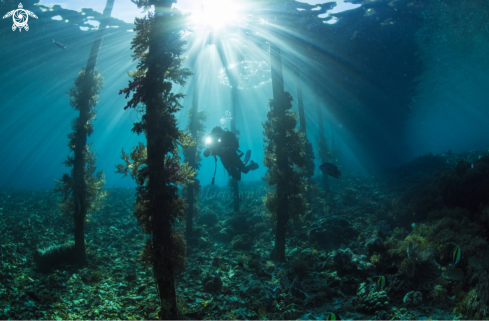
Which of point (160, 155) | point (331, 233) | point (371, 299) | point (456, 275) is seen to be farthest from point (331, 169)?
point (160, 155)

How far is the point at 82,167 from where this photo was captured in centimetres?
847

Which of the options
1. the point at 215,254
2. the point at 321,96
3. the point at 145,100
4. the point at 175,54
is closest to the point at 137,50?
the point at 175,54

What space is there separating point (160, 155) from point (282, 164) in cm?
532

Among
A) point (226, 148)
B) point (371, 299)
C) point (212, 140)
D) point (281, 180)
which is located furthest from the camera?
point (226, 148)

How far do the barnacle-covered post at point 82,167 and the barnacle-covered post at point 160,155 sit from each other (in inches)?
196

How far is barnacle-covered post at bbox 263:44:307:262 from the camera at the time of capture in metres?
8.54

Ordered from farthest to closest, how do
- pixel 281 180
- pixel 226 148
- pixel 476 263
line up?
1. pixel 226 148
2. pixel 281 180
3. pixel 476 263

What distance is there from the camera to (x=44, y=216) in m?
12.4

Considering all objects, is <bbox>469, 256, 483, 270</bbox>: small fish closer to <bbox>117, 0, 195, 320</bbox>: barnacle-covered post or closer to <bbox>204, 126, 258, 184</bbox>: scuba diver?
<bbox>117, 0, 195, 320</bbox>: barnacle-covered post

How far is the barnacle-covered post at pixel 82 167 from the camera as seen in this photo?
8312 mm

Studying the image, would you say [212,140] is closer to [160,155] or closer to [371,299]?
[160,155]

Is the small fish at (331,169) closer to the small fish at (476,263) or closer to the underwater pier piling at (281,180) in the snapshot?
the underwater pier piling at (281,180)

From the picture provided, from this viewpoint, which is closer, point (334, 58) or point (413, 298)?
point (413, 298)

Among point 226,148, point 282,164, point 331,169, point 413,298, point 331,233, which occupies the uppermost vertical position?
point 226,148
